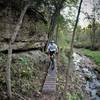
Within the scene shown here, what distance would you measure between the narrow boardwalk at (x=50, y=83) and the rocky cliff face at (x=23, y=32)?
300cm

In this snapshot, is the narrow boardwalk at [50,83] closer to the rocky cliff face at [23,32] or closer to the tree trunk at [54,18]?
the rocky cliff face at [23,32]

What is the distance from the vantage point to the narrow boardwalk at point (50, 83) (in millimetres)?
16969

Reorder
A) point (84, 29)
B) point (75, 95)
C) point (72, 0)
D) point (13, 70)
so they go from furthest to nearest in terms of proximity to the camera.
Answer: point (84, 29), point (72, 0), point (75, 95), point (13, 70)

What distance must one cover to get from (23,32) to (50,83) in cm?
464

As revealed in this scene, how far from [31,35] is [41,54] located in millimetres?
2318

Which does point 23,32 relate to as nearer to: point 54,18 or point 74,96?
point 54,18

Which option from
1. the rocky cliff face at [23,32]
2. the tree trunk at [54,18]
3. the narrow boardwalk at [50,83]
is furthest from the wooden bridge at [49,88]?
the tree trunk at [54,18]

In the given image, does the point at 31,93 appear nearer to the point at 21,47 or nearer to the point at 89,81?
the point at 21,47

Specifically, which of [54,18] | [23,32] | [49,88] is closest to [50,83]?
[49,88]

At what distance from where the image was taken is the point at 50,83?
18047 mm

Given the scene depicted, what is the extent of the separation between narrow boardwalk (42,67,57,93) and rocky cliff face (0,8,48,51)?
118 inches

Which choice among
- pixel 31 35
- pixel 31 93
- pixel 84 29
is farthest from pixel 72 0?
pixel 84 29

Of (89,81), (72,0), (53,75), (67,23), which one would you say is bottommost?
(89,81)

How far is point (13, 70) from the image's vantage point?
54.1 ft
